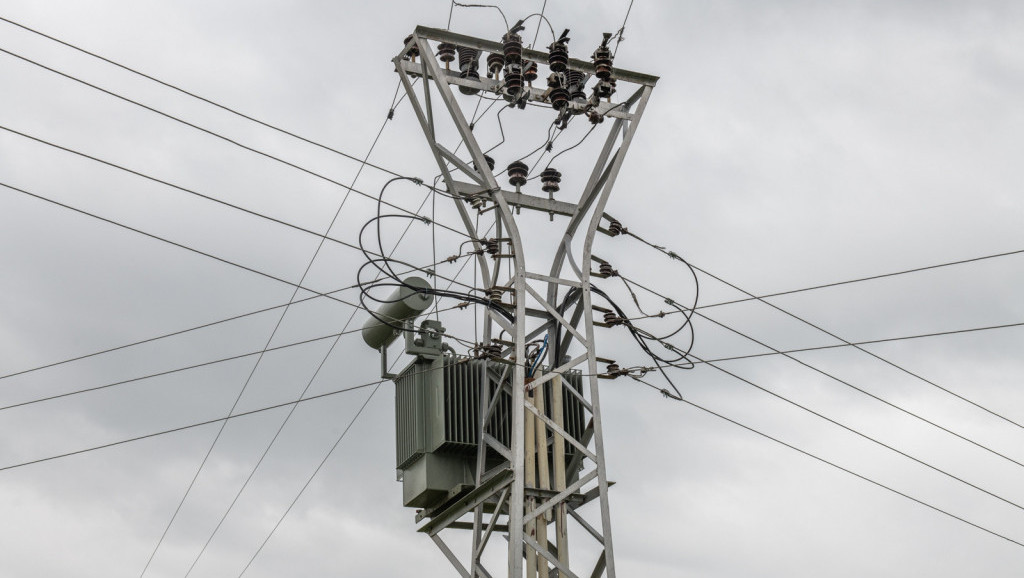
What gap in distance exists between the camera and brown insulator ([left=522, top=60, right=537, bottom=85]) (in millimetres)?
14039

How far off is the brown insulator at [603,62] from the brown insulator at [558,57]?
1.45ft

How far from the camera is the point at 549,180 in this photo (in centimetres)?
1445

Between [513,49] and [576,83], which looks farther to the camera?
[576,83]

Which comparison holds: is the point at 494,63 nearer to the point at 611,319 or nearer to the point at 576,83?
the point at 576,83

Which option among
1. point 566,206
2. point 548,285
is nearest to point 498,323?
point 548,285

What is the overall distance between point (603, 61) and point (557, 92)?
69 centimetres

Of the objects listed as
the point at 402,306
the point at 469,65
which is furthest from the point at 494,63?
the point at 402,306

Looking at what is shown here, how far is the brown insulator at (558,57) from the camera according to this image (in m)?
13.8

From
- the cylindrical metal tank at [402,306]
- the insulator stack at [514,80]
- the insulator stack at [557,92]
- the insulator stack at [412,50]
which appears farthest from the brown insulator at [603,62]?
the cylindrical metal tank at [402,306]

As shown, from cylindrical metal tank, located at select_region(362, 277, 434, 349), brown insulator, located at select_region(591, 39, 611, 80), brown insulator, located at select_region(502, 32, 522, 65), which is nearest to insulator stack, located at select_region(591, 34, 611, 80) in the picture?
brown insulator, located at select_region(591, 39, 611, 80)

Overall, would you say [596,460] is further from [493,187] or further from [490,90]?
[490,90]

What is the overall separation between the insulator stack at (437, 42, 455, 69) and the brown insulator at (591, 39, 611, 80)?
1613 millimetres

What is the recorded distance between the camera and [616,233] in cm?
1453

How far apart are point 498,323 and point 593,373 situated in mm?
1202
